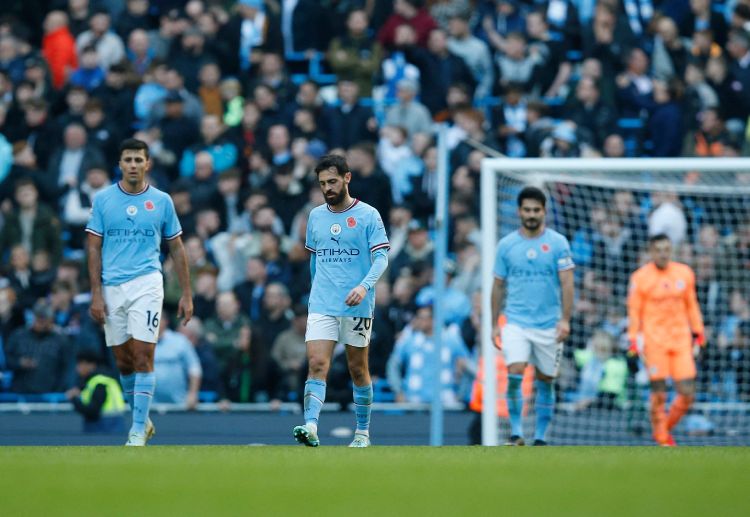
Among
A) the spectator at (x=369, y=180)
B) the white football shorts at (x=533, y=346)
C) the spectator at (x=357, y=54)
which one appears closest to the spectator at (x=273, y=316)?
the spectator at (x=369, y=180)

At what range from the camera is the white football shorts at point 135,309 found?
11.6 metres

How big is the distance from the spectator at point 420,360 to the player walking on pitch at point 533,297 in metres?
4.63

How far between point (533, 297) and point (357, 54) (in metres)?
9.25

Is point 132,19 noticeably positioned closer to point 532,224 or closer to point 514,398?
point 532,224

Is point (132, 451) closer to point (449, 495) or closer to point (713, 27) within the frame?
point (449, 495)

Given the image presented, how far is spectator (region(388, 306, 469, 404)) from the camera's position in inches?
687

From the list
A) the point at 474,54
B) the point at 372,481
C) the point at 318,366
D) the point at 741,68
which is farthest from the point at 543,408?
the point at 741,68

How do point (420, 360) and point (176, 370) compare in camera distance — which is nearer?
point (176, 370)

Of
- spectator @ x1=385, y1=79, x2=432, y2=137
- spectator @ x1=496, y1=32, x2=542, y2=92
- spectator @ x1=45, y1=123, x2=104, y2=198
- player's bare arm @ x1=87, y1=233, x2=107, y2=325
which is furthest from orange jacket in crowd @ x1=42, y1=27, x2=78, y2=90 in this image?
player's bare arm @ x1=87, y1=233, x2=107, y2=325

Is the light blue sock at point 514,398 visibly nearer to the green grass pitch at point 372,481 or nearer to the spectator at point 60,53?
the green grass pitch at point 372,481

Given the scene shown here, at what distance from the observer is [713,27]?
73.0 feet

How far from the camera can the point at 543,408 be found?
42.3 feet

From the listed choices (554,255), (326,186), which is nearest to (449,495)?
(326,186)

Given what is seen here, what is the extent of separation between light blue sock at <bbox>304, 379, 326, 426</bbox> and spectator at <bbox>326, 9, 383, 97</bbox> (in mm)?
10901
